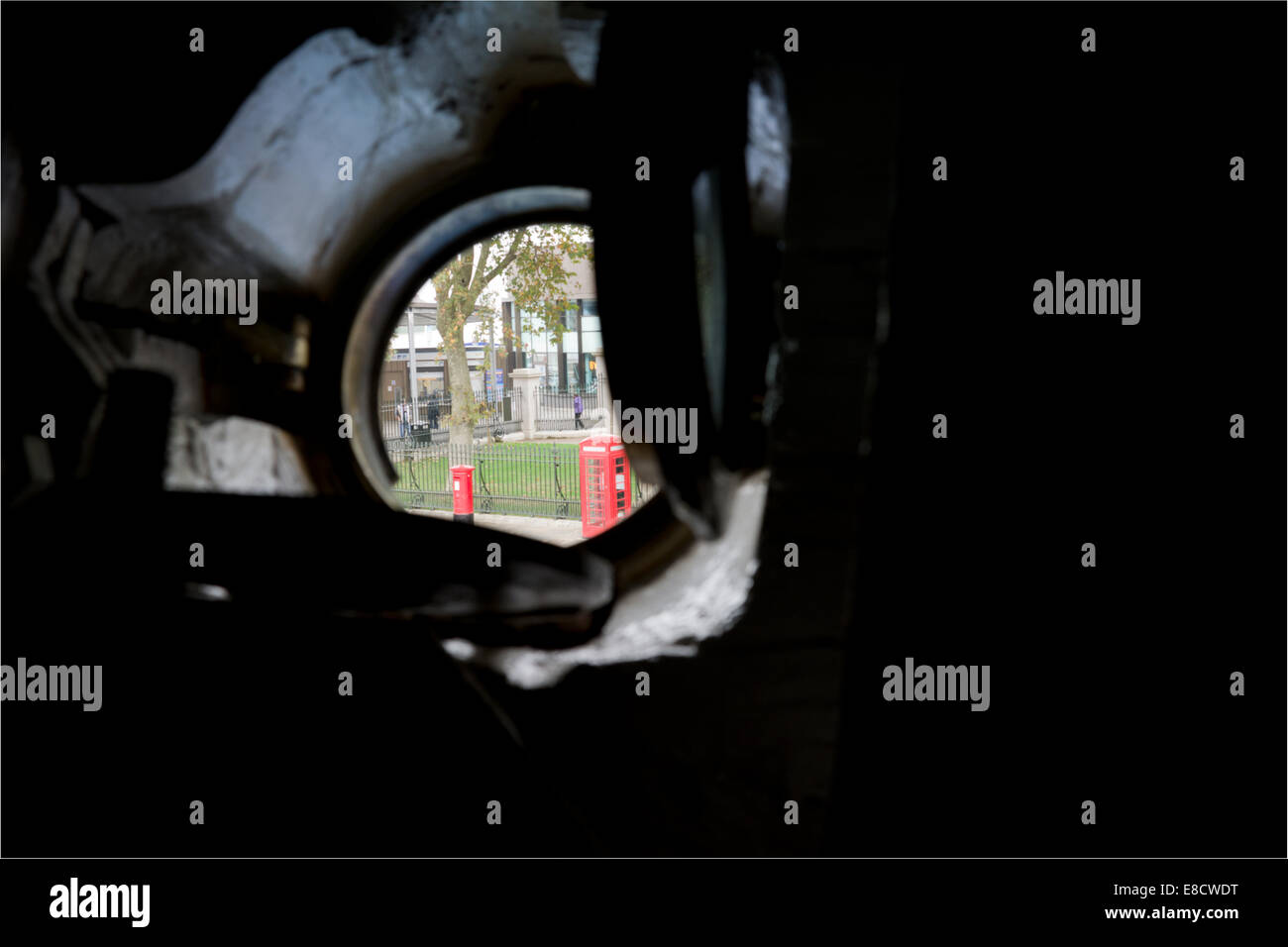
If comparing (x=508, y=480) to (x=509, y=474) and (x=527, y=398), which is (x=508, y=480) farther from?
(x=527, y=398)

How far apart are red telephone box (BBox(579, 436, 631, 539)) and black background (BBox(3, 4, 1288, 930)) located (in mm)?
8964

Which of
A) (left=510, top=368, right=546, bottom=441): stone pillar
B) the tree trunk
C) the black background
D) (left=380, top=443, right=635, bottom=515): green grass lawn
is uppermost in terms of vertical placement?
(left=510, top=368, right=546, bottom=441): stone pillar

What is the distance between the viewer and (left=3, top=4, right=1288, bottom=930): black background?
1.92 meters

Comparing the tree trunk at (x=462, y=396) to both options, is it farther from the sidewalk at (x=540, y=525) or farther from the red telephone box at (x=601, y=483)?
the red telephone box at (x=601, y=483)

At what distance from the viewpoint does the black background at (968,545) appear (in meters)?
1.92

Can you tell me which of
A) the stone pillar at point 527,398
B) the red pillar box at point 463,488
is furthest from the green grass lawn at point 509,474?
the stone pillar at point 527,398

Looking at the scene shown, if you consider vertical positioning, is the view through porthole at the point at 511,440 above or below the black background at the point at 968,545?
above

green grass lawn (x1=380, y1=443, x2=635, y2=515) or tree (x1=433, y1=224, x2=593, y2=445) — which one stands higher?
tree (x1=433, y1=224, x2=593, y2=445)

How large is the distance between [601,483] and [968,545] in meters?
9.93

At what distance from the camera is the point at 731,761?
6.88 feet

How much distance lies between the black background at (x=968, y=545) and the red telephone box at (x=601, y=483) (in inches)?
353

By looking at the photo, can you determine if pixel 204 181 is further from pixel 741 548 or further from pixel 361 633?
pixel 741 548

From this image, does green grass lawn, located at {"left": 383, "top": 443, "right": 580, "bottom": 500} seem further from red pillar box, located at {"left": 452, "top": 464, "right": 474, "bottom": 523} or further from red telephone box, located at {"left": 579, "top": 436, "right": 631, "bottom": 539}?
red pillar box, located at {"left": 452, "top": 464, "right": 474, "bottom": 523}

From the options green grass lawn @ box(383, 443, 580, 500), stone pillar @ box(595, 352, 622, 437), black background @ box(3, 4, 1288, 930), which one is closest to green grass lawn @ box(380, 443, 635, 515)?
green grass lawn @ box(383, 443, 580, 500)
